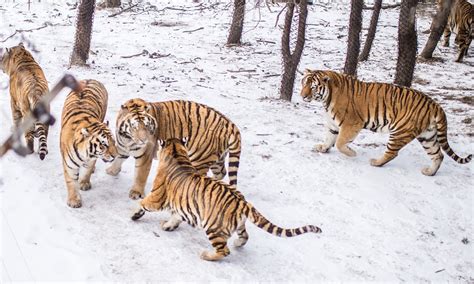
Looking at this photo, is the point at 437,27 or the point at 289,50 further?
the point at 437,27

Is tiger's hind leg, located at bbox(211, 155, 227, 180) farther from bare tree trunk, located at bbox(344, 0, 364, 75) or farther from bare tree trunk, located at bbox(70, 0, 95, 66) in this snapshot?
bare tree trunk, located at bbox(70, 0, 95, 66)

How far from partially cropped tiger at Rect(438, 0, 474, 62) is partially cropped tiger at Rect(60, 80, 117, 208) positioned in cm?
916

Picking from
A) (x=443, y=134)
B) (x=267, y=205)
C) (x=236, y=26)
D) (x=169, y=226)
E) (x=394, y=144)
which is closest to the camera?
(x=169, y=226)

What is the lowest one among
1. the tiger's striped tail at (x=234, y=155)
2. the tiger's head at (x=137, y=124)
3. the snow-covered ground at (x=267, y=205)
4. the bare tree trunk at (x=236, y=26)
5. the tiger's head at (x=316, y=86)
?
the snow-covered ground at (x=267, y=205)

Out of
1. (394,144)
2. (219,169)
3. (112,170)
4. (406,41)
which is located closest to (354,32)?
(406,41)

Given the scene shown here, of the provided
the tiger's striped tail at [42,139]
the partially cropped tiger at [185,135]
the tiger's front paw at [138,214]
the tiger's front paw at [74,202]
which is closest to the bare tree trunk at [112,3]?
the tiger's striped tail at [42,139]

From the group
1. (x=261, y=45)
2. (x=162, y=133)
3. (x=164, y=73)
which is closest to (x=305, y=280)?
(x=162, y=133)

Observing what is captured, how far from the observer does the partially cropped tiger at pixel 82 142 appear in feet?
15.7

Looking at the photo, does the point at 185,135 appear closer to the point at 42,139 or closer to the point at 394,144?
the point at 42,139

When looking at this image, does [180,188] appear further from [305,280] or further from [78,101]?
[78,101]

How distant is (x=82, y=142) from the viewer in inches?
190

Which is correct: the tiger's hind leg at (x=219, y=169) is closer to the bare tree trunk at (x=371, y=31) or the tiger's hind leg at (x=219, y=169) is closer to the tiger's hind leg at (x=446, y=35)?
the bare tree trunk at (x=371, y=31)

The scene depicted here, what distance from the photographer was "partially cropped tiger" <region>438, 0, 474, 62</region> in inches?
468

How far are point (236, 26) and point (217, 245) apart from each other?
8463 millimetres
